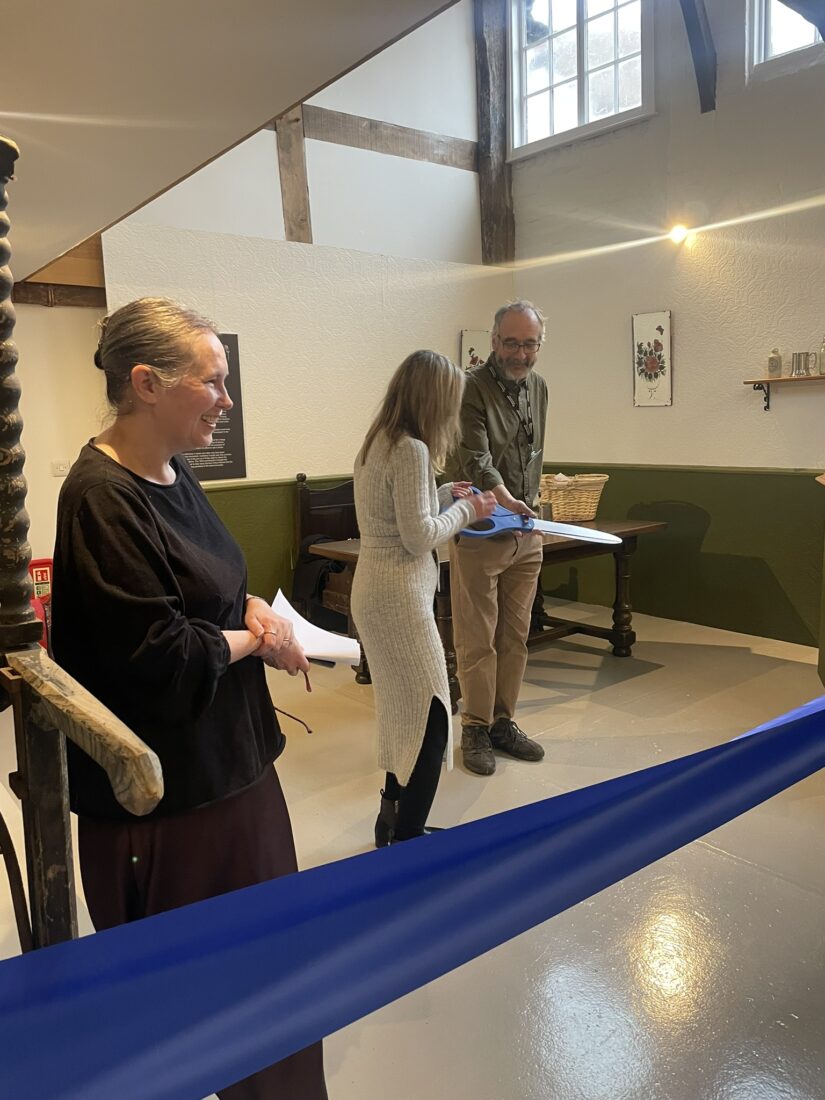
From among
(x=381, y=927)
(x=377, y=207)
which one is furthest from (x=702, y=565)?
(x=381, y=927)

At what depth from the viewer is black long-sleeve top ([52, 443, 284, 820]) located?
3.73ft

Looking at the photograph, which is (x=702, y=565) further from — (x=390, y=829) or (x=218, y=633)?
(x=218, y=633)

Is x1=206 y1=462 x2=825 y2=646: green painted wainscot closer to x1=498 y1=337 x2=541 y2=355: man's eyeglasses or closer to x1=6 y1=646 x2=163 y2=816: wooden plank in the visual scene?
x1=498 y1=337 x2=541 y2=355: man's eyeglasses

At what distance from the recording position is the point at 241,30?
1.17m

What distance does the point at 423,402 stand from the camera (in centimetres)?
222

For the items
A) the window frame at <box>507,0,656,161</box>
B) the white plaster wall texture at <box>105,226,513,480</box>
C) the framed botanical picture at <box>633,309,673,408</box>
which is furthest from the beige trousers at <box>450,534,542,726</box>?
the window frame at <box>507,0,656,161</box>

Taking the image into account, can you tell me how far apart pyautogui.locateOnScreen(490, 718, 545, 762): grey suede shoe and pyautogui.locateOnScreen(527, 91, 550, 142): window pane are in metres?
4.54

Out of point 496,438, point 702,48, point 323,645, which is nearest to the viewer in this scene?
point 323,645

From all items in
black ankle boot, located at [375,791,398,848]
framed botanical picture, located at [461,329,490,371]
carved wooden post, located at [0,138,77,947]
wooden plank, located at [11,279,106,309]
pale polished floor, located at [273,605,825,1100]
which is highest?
wooden plank, located at [11,279,106,309]

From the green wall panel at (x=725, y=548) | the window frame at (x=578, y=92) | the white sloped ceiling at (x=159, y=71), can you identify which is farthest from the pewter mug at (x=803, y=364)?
the white sloped ceiling at (x=159, y=71)

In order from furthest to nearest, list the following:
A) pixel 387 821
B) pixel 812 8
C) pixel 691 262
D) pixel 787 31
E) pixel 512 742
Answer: pixel 691 262, pixel 787 31, pixel 512 742, pixel 387 821, pixel 812 8

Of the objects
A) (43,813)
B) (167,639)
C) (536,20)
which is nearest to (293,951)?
(43,813)

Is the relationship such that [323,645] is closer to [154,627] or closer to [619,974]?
[154,627]

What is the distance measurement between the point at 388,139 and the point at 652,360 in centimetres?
239
